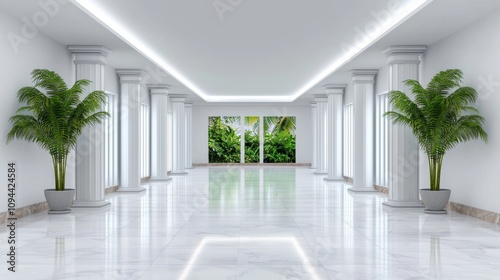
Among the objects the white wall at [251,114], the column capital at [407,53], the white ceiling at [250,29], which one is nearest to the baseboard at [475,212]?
the column capital at [407,53]

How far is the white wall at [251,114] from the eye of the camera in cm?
4016

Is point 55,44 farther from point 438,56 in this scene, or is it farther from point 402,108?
point 438,56

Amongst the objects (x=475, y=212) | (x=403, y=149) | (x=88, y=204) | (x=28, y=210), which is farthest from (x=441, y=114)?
(x=28, y=210)

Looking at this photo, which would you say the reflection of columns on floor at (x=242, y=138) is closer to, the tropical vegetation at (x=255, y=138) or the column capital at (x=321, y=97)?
the tropical vegetation at (x=255, y=138)

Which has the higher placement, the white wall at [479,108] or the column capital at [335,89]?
the column capital at [335,89]

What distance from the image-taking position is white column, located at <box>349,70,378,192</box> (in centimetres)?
2008

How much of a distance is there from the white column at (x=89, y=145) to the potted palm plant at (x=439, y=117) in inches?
333

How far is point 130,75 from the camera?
2012 cm

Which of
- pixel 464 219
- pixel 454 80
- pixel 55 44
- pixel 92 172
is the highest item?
pixel 55 44

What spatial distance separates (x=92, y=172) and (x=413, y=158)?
30.9 feet

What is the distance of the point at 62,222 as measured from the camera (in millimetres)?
11938

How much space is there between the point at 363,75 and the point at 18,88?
12661 millimetres

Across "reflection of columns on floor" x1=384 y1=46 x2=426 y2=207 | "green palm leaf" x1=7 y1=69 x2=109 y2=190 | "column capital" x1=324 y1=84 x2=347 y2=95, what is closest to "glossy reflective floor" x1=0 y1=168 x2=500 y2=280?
"reflection of columns on floor" x1=384 y1=46 x2=426 y2=207

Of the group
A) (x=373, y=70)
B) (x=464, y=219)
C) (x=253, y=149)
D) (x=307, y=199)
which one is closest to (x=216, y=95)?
(x=253, y=149)
